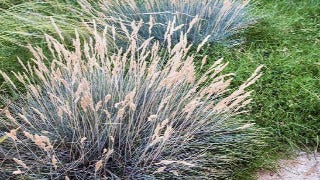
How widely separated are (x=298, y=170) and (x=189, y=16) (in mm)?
1576

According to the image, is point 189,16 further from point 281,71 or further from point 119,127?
point 119,127

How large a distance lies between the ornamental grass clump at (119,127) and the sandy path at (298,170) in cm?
18

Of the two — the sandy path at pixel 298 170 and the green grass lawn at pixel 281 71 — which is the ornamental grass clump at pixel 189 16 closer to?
the green grass lawn at pixel 281 71

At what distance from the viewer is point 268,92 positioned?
324 centimetres

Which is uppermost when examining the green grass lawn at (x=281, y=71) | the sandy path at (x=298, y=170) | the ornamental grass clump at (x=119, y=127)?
the ornamental grass clump at (x=119, y=127)

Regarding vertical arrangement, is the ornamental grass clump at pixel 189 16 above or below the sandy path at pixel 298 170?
above

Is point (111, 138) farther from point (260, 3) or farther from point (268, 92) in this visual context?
point (260, 3)

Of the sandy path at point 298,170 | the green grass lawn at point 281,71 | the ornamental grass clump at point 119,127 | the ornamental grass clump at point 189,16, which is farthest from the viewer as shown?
the ornamental grass clump at point 189,16

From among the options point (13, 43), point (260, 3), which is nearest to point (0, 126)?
point (13, 43)

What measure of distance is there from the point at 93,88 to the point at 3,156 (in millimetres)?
555

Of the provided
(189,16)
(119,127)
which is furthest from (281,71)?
(119,127)

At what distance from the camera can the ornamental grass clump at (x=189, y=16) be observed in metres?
3.76

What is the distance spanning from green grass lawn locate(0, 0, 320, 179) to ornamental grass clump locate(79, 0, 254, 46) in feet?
0.44

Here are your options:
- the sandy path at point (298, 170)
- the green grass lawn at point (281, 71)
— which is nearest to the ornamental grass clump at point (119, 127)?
the sandy path at point (298, 170)
